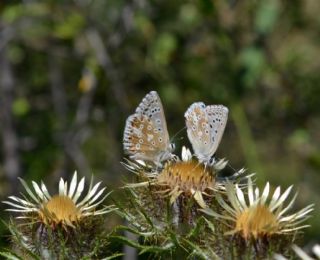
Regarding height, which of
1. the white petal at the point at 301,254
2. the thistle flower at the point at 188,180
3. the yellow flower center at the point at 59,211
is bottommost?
the white petal at the point at 301,254

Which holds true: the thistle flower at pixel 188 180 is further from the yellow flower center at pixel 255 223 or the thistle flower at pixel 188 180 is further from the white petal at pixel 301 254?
the white petal at pixel 301 254

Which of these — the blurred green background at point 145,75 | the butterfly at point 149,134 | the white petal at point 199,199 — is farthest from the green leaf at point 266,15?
the white petal at point 199,199

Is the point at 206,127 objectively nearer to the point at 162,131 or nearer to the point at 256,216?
the point at 162,131

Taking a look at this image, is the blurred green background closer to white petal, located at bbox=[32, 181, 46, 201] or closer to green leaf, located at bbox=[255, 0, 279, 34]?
green leaf, located at bbox=[255, 0, 279, 34]

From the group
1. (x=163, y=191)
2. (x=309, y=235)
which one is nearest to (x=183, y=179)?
(x=163, y=191)

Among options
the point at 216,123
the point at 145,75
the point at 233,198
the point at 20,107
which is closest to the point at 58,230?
the point at 233,198

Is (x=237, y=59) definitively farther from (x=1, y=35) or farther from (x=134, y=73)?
(x=1, y=35)

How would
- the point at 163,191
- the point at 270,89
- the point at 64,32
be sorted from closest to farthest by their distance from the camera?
the point at 163,191
the point at 64,32
the point at 270,89
